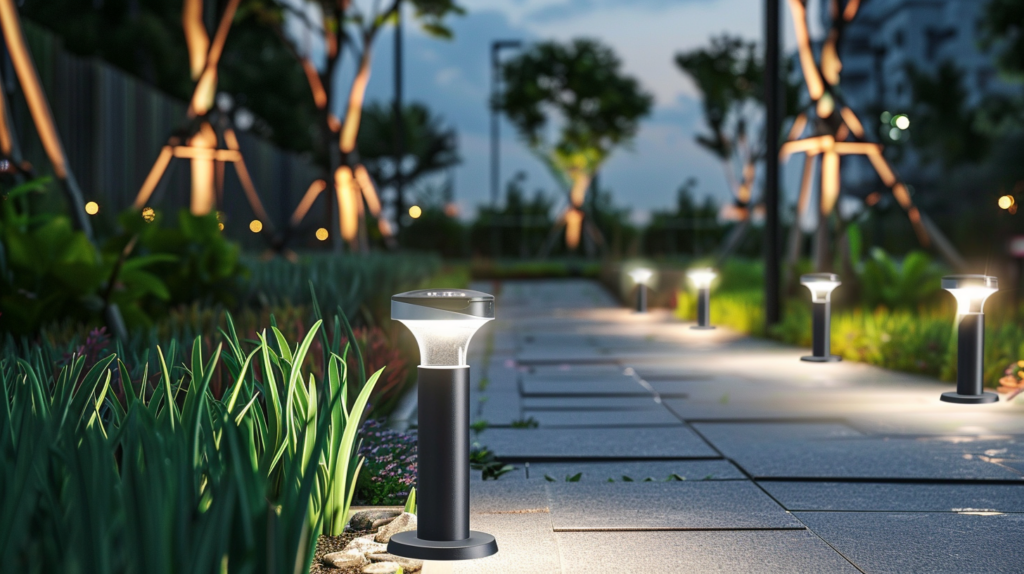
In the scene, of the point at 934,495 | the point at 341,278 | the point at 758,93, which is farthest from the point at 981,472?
the point at 758,93

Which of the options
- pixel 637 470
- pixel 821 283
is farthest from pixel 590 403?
pixel 821 283

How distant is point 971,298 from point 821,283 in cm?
210

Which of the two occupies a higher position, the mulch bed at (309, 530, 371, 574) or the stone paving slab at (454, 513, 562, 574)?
the mulch bed at (309, 530, 371, 574)

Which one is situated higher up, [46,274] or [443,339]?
[46,274]

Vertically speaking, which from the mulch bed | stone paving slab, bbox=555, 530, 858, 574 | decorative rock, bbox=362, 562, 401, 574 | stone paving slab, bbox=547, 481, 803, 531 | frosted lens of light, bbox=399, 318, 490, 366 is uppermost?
frosted lens of light, bbox=399, 318, 490, 366

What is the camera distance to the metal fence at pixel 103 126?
42.8 feet

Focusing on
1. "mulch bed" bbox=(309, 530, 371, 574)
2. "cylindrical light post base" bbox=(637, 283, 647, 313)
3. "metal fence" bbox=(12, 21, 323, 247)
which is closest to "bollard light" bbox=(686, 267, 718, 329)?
"cylindrical light post base" bbox=(637, 283, 647, 313)

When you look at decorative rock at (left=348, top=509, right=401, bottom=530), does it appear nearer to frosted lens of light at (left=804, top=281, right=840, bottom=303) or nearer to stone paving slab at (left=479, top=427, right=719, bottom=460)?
stone paving slab at (left=479, top=427, right=719, bottom=460)

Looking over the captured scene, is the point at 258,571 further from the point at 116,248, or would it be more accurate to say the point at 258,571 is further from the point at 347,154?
the point at 347,154

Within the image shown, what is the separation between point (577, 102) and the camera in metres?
35.0

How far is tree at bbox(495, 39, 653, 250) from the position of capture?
34500 mm

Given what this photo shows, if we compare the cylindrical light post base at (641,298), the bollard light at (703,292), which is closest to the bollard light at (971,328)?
the bollard light at (703,292)

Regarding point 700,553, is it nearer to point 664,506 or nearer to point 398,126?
point 664,506

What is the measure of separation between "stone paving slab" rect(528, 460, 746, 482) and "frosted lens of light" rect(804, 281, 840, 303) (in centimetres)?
392
